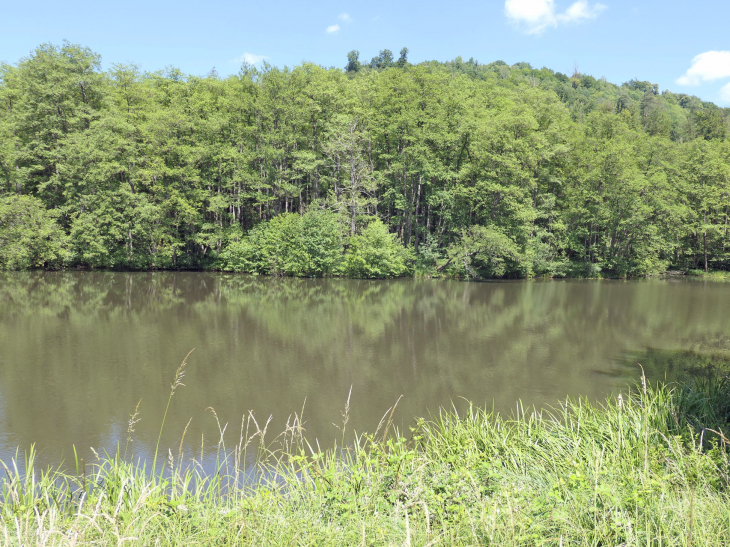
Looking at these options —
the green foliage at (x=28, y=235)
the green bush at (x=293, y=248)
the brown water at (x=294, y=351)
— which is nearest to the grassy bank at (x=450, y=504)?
the brown water at (x=294, y=351)

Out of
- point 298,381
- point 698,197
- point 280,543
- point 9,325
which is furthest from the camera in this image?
point 698,197

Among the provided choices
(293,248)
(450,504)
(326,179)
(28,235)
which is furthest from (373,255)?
(450,504)

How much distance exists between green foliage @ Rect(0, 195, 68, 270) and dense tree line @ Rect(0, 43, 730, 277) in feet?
0.34

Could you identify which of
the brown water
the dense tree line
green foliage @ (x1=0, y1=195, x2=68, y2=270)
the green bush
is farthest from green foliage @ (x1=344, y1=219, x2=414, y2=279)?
green foliage @ (x1=0, y1=195, x2=68, y2=270)

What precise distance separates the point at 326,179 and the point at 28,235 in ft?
62.1

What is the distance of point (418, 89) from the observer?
112ft

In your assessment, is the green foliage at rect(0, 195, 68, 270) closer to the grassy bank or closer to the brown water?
the brown water

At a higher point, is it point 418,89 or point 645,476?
point 418,89

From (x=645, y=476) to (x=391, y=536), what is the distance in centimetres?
196

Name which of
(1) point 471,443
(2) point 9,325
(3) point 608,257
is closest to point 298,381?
(1) point 471,443

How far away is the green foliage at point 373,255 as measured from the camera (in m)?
29.6

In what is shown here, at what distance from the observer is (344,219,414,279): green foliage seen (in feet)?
97.0

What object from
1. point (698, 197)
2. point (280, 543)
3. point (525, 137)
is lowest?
point (280, 543)

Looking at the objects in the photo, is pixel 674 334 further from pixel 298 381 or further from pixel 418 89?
pixel 418 89
